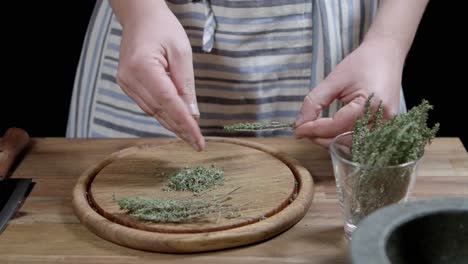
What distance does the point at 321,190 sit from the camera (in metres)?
1.25

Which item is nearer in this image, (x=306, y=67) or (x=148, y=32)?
(x=148, y=32)

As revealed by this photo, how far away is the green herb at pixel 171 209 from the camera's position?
3.58 feet

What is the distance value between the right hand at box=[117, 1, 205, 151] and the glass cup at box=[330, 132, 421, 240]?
299 millimetres

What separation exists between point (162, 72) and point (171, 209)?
10.9 inches

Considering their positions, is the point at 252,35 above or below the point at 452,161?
above

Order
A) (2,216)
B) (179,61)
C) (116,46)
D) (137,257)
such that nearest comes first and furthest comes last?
1. (137,257)
2. (2,216)
3. (179,61)
4. (116,46)

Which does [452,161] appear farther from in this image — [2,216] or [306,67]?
[2,216]

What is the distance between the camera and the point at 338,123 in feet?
4.12

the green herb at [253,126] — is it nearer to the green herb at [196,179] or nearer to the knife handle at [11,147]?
the green herb at [196,179]

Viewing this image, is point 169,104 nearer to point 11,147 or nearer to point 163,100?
point 163,100

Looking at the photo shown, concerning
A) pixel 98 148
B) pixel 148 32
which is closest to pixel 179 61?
pixel 148 32

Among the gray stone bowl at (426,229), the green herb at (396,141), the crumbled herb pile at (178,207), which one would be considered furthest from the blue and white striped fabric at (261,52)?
the gray stone bowl at (426,229)

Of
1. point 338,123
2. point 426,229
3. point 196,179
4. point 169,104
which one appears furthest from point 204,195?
point 426,229

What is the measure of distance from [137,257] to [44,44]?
Answer: 1.73 meters
